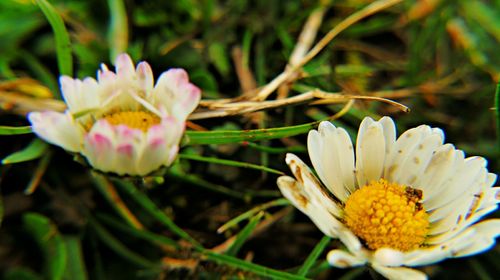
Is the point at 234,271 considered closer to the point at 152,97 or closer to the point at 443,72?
the point at 152,97

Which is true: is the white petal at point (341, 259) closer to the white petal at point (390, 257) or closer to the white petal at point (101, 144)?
the white petal at point (390, 257)

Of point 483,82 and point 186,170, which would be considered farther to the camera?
point 483,82

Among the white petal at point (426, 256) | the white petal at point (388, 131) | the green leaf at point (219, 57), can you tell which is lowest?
the green leaf at point (219, 57)

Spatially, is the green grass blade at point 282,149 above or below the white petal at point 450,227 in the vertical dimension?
below

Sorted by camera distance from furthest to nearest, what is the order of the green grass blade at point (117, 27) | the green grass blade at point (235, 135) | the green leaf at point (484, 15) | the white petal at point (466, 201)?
the green leaf at point (484, 15) < the green grass blade at point (117, 27) < the green grass blade at point (235, 135) < the white petal at point (466, 201)

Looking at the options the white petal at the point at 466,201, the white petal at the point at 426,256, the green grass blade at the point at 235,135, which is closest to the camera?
the white petal at the point at 426,256

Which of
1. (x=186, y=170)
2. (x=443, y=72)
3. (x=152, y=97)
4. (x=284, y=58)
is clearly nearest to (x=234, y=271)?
(x=186, y=170)

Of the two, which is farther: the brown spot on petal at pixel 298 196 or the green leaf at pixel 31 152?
the green leaf at pixel 31 152

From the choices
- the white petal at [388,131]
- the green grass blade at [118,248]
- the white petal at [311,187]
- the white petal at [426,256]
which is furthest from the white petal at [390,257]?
the green grass blade at [118,248]
